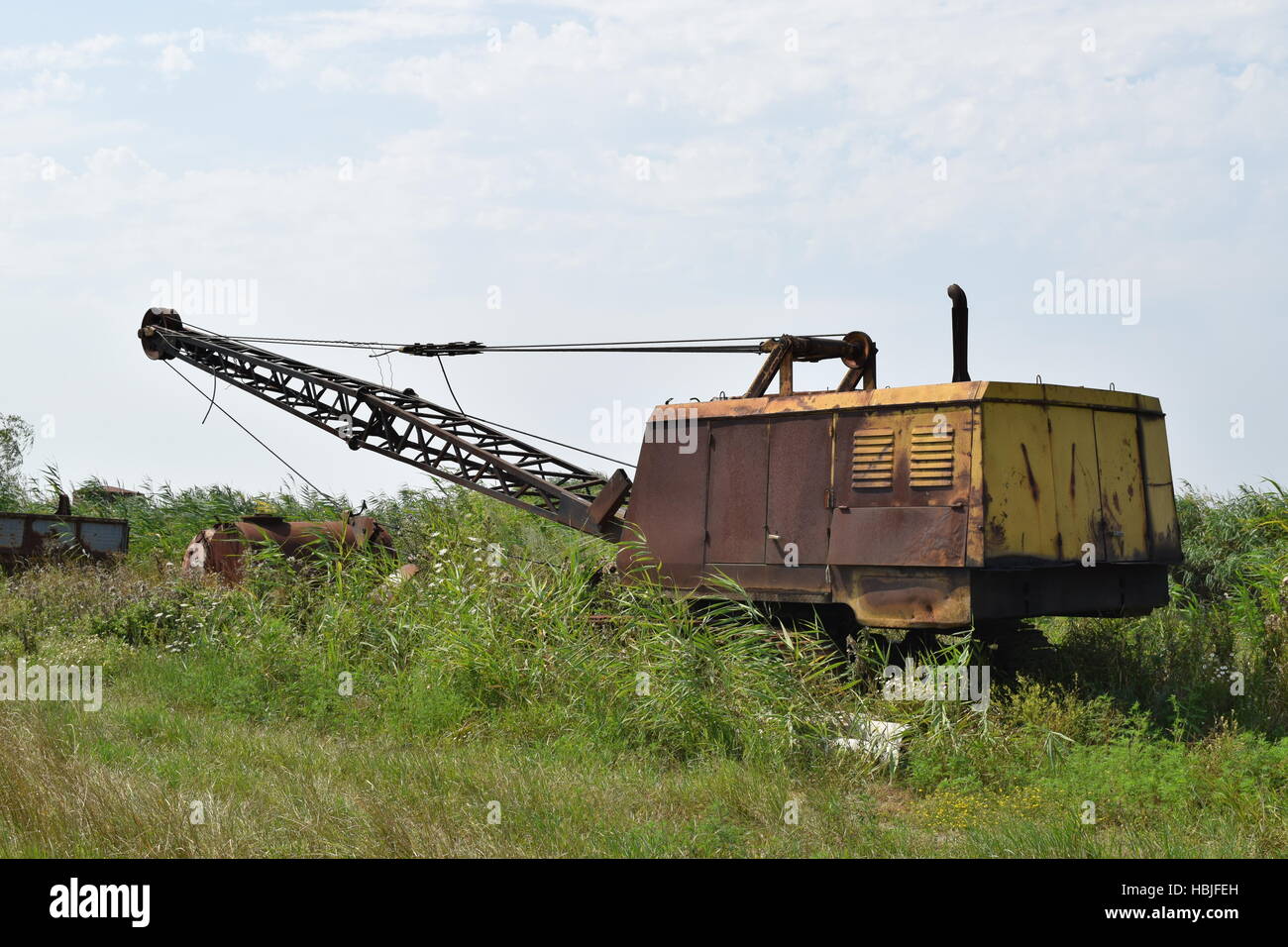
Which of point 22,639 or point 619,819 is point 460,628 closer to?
point 619,819

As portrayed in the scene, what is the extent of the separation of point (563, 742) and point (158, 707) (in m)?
4.13

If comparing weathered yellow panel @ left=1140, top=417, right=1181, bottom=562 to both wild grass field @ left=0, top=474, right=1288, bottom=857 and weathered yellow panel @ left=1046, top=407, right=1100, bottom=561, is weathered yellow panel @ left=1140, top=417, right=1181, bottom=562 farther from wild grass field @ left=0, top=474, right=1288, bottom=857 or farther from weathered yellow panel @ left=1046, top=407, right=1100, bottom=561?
wild grass field @ left=0, top=474, right=1288, bottom=857

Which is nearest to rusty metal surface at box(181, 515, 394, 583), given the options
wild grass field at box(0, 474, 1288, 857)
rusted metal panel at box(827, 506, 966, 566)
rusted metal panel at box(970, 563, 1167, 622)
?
wild grass field at box(0, 474, 1288, 857)

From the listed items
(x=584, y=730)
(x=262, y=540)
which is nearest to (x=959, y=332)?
(x=584, y=730)

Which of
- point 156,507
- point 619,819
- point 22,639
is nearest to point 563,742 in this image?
point 619,819

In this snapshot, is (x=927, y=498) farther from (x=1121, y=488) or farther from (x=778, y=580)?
(x=1121, y=488)

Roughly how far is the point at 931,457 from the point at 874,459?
516mm

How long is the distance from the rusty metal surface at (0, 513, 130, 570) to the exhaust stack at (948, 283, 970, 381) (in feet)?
46.0

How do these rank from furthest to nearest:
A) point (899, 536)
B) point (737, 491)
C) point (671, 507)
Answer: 1. point (671, 507)
2. point (737, 491)
3. point (899, 536)

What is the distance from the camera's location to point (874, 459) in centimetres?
958

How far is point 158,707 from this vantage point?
10.3 meters

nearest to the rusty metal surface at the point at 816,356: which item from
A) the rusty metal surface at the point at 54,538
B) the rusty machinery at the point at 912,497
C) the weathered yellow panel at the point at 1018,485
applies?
the rusty machinery at the point at 912,497
